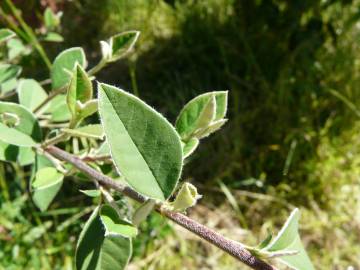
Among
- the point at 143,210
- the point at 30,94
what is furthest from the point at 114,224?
the point at 30,94

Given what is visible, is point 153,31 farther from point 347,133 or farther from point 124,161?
point 124,161

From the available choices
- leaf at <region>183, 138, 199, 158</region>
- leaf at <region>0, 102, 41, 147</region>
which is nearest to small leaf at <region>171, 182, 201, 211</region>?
leaf at <region>183, 138, 199, 158</region>

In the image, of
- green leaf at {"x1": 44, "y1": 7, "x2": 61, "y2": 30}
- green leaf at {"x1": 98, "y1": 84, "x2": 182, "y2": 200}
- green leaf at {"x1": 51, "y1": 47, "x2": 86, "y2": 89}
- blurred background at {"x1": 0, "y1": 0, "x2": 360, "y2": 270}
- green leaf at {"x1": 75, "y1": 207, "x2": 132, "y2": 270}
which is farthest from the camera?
blurred background at {"x1": 0, "y1": 0, "x2": 360, "y2": 270}

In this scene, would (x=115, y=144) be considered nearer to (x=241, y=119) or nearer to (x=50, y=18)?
(x=50, y=18)

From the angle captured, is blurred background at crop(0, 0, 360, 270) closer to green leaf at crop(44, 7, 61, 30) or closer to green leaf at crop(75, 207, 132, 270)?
green leaf at crop(44, 7, 61, 30)

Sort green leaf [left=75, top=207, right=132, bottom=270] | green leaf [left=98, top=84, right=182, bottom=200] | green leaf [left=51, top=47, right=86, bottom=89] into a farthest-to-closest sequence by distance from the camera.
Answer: green leaf [left=51, top=47, right=86, bottom=89] → green leaf [left=75, top=207, right=132, bottom=270] → green leaf [left=98, top=84, right=182, bottom=200]

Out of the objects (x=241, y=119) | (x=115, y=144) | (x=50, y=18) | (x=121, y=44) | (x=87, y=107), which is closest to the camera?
(x=115, y=144)
